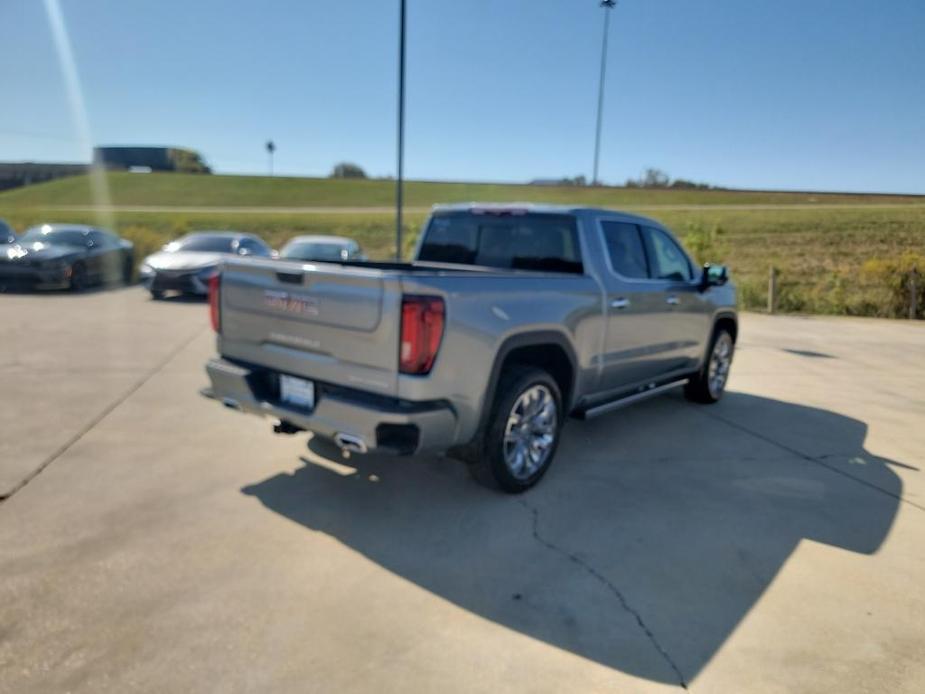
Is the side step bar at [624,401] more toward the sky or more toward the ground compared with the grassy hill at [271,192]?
more toward the ground

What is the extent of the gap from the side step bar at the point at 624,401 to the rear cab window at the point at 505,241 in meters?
1.00

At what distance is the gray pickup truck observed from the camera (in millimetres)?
3137

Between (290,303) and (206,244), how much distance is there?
1132 centimetres

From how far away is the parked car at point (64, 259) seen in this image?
12.5 meters

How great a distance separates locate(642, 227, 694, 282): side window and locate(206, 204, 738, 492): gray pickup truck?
0.07 ft

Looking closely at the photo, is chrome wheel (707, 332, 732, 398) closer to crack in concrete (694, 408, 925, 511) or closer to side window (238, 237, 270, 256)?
crack in concrete (694, 408, 925, 511)

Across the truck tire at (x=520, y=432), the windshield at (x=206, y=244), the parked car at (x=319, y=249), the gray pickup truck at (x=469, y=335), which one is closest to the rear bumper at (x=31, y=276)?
the windshield at (x=206, y=244)

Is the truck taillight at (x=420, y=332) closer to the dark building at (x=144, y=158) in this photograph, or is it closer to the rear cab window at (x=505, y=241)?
the rear cab window at (x=505, y=241)

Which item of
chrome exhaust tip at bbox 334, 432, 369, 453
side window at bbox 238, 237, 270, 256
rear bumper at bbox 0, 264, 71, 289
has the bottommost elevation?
rear bumper at bbox 0, 264, 71, 289

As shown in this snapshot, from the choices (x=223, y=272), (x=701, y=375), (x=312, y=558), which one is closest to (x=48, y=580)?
(x=312, y=558)

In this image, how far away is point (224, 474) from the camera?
13.4 ft

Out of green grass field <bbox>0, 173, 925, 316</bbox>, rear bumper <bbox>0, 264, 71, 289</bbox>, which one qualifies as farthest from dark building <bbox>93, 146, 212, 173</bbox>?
rear bumper <bbox>0, 264, 71, 289</bbox>

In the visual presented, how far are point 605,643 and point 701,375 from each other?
4.09m

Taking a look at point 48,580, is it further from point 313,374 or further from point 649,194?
point 649,194
